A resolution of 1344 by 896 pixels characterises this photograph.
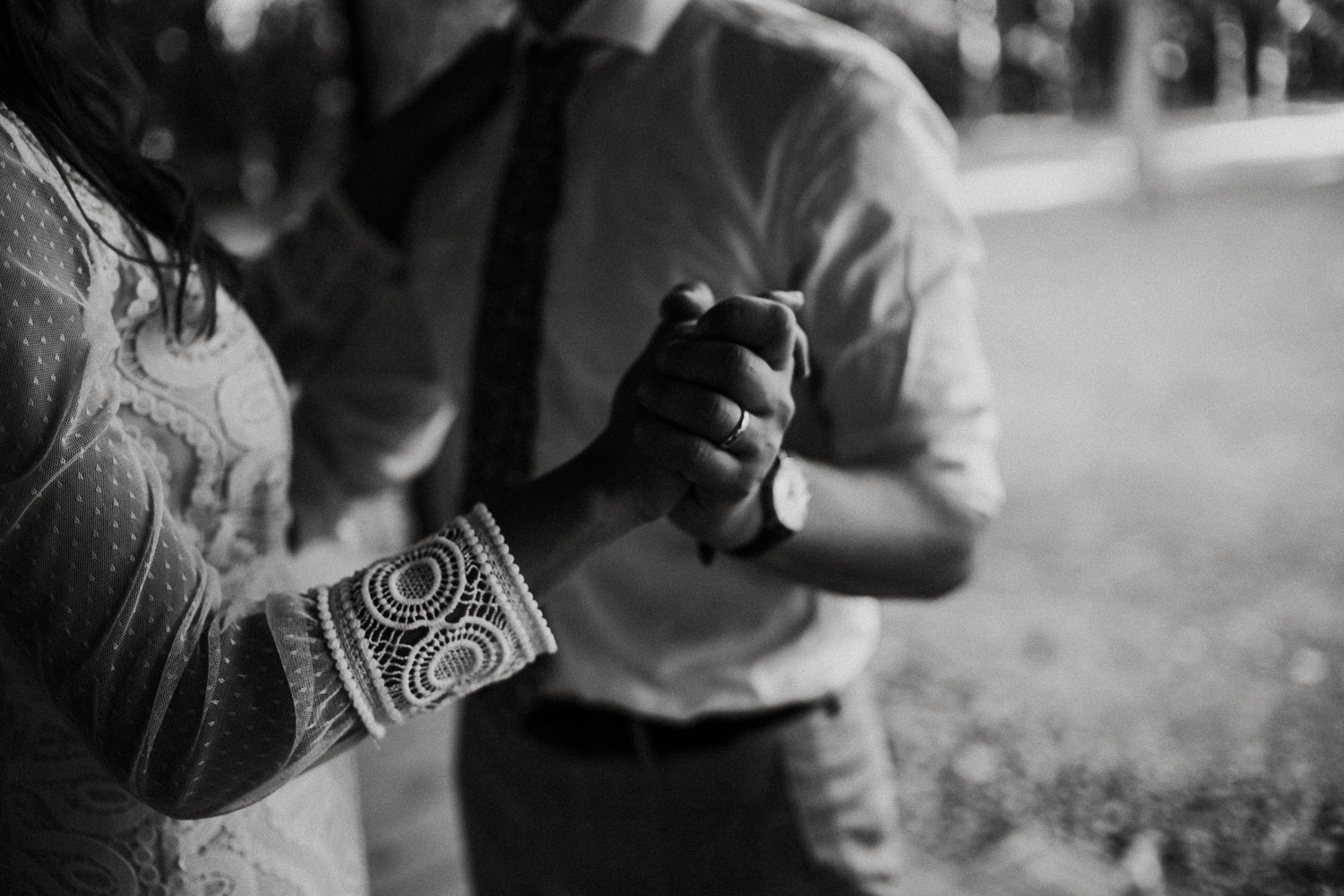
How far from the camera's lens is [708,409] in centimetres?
82

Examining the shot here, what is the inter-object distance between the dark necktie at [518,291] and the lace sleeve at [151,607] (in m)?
0.56

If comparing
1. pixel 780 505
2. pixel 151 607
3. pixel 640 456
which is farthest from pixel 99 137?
pixel 780 505

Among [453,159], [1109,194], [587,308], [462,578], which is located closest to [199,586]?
[462,578]

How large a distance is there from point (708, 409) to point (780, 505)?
20 cm

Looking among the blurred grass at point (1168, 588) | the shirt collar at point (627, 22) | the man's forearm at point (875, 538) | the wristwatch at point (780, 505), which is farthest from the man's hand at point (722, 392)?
the blurred grass at point (1168, 588)

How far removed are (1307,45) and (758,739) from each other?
1.39m

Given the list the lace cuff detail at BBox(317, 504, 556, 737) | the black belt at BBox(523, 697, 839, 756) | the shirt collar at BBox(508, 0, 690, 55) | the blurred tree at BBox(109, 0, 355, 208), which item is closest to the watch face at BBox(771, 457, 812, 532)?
the lace cuff detail at BBox(317, 504, 556, 737)

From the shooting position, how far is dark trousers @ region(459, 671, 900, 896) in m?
1.35

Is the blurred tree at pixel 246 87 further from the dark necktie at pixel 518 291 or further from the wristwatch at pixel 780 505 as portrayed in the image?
the wristwatch at pixel 780 505

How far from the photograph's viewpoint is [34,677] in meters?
0.93

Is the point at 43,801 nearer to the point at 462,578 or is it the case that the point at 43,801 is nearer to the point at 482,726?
the point at 462,578

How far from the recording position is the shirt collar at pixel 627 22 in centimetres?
138

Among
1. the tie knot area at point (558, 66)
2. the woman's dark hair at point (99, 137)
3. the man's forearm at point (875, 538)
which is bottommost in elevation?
the man's forearm at point (875, 538)

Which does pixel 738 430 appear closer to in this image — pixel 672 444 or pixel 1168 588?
pixel 672 444
